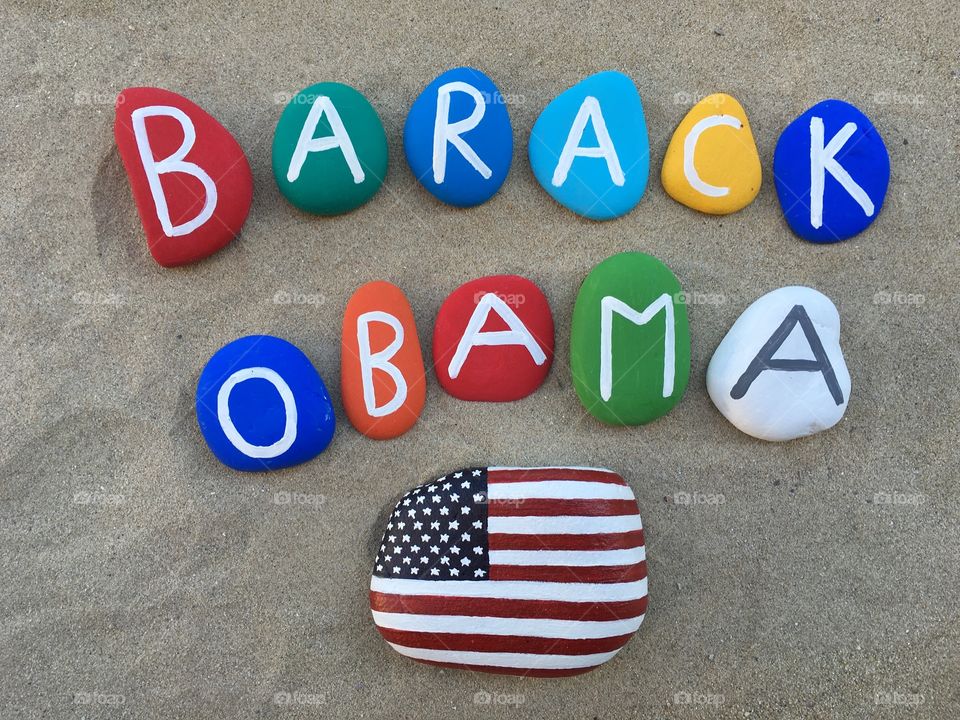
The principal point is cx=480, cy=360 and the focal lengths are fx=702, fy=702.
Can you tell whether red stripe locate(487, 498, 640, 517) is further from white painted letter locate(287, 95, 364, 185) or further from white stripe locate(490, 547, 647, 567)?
white painted letter locate(287, 95, 364, 185)

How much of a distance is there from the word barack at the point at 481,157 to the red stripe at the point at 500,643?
1.13 meters

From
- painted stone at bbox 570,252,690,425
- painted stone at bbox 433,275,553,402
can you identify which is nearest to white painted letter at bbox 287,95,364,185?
painted stone at bbox 433,275,553,402

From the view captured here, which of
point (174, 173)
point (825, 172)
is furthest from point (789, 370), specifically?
point (174, 173)

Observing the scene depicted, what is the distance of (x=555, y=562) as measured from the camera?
1.78 m

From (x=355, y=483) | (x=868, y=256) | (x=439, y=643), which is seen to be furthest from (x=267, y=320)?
(x=868, y=256)

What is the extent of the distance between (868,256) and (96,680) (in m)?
2.42

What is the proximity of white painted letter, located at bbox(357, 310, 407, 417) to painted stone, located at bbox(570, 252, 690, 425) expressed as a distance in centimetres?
48

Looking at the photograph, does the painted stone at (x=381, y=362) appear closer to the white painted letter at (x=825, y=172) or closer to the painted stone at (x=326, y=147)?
the painted stone at (x=326, y=147)

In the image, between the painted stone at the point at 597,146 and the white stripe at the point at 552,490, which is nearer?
the white stripe at the point at 552,490

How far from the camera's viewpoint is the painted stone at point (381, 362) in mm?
1850

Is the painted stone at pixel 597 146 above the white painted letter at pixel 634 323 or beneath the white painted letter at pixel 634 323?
above

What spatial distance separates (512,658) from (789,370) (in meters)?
1.04

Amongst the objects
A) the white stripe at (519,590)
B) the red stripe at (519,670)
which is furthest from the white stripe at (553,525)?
the red stripe at (519,670)

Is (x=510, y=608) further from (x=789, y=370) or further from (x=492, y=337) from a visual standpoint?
(x=789, y=370)
